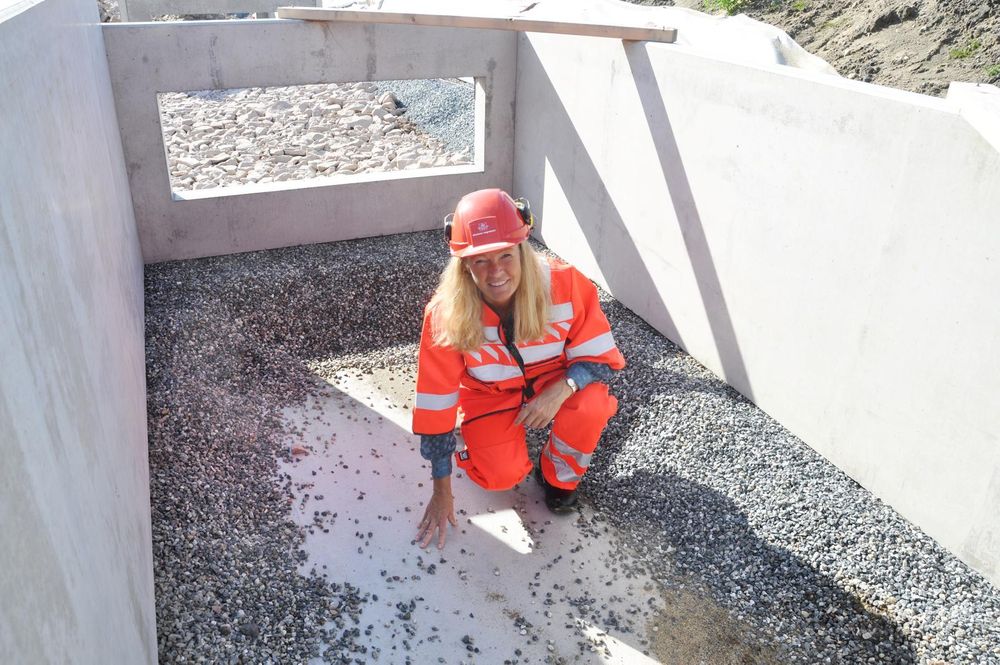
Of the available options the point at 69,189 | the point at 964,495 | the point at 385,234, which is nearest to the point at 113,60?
the point at 385,234

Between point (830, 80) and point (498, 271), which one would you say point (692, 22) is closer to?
point (830, 80)

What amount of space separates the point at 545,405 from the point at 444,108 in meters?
8.21

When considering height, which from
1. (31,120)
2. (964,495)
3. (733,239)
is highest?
(31,120)

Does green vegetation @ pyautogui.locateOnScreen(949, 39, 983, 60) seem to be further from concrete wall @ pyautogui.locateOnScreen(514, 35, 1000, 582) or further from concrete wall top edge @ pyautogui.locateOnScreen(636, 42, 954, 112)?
concrete wall @ pyautogui.locateOnScreen(514, 35, 1000, 582)

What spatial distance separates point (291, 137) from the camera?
34.3 ft

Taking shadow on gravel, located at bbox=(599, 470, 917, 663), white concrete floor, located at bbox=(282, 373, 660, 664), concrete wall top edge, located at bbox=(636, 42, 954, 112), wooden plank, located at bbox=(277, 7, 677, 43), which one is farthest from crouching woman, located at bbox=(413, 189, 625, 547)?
wooden plank, located at bbox=(277, 7, 677, 43)

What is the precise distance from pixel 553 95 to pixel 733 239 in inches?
97.4

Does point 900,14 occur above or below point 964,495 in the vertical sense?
above

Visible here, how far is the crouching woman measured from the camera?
3229 mm

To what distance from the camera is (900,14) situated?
693 cm

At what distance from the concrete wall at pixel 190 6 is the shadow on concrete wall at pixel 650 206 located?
5.71 m

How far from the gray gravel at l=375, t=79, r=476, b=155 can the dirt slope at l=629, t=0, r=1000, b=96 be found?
4176mm

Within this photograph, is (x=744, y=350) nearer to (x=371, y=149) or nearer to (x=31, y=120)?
(x=31, y=120)

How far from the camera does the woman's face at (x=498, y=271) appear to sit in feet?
10.5
